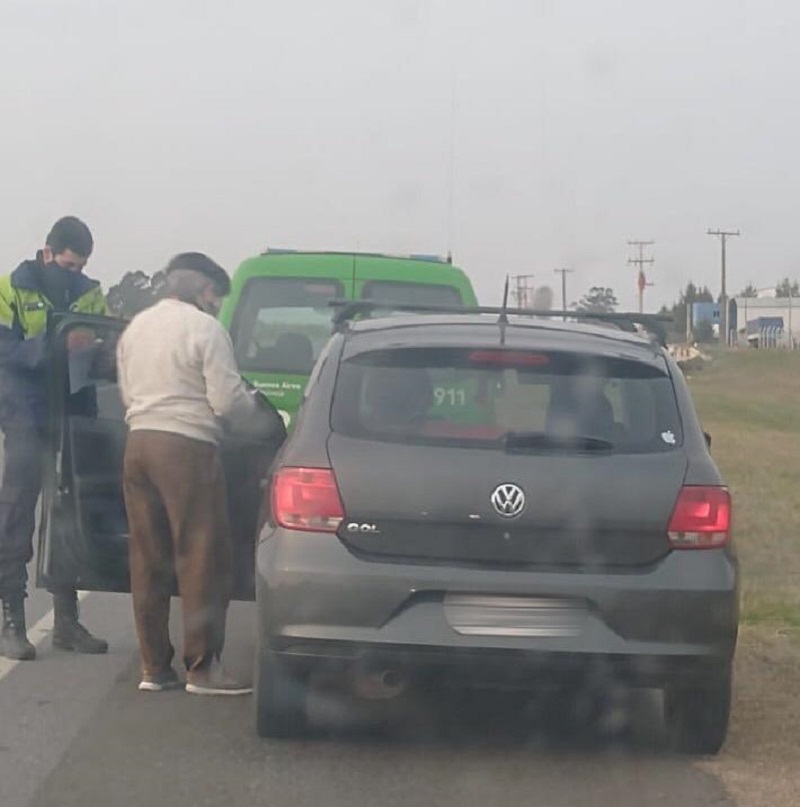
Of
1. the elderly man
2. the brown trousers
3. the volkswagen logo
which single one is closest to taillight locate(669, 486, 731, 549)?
the volkswagen logo

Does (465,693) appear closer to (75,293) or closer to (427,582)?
(427,582)

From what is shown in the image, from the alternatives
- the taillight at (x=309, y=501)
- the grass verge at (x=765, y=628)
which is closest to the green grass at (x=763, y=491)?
the grass verge at (x=765, y=628)

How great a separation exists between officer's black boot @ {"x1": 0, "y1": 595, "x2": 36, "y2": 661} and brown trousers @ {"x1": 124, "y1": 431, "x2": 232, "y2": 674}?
94 cm

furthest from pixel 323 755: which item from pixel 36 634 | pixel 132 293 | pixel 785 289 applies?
pixel 785 289

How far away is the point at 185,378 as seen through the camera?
7.13 meters

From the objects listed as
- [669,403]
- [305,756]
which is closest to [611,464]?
[669,403]

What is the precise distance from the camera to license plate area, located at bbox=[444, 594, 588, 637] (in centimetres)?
593

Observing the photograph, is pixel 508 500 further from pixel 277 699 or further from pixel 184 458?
pixel 184 458

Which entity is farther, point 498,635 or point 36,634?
point 36,634

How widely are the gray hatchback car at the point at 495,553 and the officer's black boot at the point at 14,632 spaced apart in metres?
2.23

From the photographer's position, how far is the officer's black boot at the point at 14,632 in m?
8.08

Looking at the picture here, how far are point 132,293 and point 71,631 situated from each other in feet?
10.4

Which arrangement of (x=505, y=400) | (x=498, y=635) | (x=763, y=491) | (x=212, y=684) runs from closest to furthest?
(x=498, y=635) < (x=505, y=400) < (x=212, y=684) < (x=763, y=491)

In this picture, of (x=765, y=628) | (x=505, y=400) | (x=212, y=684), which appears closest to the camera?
(x=505, y=400)
